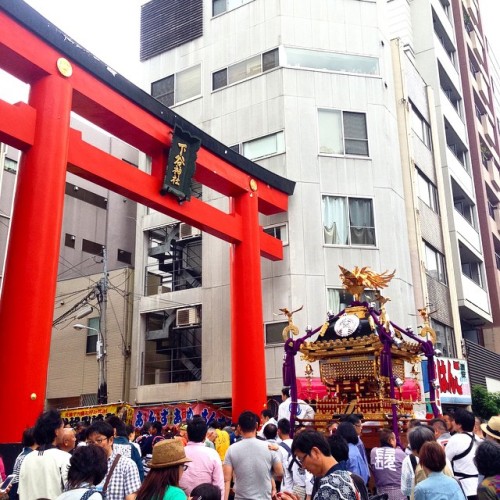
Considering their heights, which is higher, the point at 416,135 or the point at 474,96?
the point at 474,96

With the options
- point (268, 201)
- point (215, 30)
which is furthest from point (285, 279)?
point (215, 30)

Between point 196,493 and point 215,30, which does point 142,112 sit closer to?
point 215,30

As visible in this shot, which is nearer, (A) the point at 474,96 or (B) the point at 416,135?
(B) the point at 416,135

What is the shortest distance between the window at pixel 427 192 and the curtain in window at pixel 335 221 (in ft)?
13.5

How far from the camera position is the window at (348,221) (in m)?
18.0

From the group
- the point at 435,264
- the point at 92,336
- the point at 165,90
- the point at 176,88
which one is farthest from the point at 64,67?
the point at 435,264

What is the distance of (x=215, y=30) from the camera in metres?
21.5

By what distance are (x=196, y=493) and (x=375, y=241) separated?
15.3m

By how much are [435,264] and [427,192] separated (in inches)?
114

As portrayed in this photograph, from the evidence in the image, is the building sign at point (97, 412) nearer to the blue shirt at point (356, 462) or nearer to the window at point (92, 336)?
the window at point (92, 336)

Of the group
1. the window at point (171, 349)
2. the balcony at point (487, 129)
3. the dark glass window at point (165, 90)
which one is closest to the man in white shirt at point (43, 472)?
the window at point (171, 349)

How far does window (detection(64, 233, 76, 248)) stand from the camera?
2594 cm

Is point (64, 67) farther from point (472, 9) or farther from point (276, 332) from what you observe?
point (472, 9)

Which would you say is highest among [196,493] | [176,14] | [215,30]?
[176,14]
